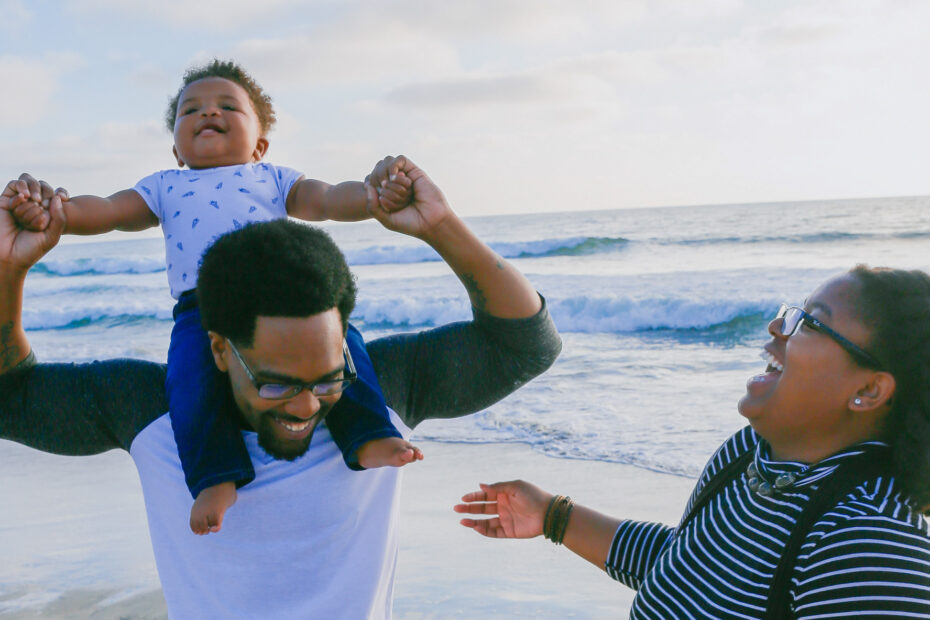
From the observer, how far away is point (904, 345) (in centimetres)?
184

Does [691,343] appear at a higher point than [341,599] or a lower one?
lower

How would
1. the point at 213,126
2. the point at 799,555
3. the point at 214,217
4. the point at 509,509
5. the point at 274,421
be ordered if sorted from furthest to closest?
the point at 213,126 < the point at 214,217 < the point at 509,509 < the point at 274,421 < the point at 799,555

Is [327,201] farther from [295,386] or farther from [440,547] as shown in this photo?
[440,547]

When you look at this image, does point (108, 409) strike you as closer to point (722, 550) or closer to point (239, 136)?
point (239, 136)

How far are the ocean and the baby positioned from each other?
2484 millimetres

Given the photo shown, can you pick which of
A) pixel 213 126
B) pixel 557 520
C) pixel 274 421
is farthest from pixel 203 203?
pixel 557 520

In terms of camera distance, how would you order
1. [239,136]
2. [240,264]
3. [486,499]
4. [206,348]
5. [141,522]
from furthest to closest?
[141,522], [239,136], [486,499], [206,348], [240,264]

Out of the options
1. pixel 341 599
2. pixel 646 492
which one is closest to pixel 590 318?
pixel 646 492

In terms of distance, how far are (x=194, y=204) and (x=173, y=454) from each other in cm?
102

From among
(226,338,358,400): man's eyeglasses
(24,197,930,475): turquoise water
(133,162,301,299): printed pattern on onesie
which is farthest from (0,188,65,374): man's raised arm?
(24,197,930,475): turquoise water

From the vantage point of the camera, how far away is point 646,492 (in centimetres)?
498

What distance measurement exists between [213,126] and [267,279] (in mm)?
1408

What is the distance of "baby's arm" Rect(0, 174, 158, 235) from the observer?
6.12 feet

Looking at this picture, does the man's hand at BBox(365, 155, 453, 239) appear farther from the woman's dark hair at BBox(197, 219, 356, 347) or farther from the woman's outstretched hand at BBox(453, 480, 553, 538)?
the woman's outstretched hand at BBox(453, 480, 553, 538)
